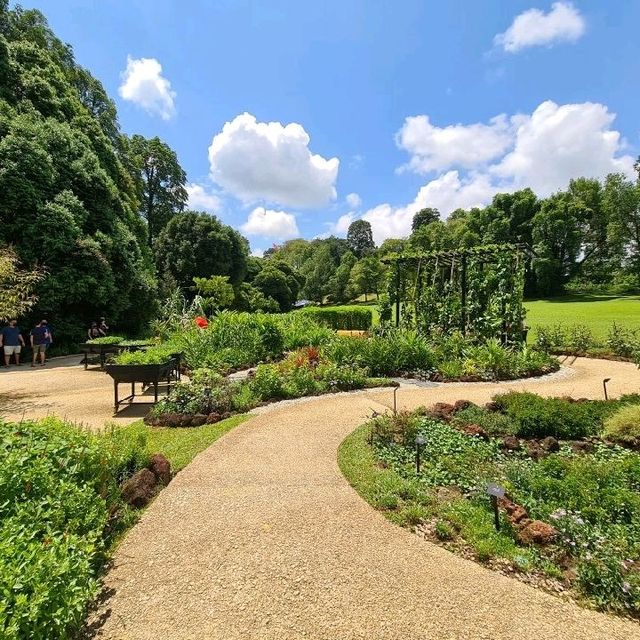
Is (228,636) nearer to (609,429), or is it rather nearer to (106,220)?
(609,429)

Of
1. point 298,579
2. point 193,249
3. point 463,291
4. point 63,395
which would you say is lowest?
point 298,579

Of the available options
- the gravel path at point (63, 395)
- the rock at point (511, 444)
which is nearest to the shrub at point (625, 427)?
the rock at point (511, 444)

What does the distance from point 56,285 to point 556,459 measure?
15211mm

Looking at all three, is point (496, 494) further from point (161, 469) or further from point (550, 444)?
point (161, 469)

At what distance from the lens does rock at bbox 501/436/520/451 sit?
455 cm

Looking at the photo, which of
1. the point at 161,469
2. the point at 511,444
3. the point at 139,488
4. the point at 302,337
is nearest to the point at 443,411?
the point at 511,444

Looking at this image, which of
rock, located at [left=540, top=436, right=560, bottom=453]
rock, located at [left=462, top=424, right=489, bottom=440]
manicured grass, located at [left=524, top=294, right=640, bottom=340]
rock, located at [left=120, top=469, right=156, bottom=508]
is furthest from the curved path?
manicured grass, located at [left=524, top=294, right=640, bottom=340]

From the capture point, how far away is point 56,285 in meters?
13.5

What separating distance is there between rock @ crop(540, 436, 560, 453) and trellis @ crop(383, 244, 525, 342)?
609 cm

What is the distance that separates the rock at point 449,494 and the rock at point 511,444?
4.08ft

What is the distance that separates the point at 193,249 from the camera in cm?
2839

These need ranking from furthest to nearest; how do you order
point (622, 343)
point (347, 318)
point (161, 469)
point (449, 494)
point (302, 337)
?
point (347, 318), point (302, 337), point (622, 343), point (161, 469), point (449, 494)

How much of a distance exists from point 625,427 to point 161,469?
5.37 meters

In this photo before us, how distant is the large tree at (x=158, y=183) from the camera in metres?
32.5
